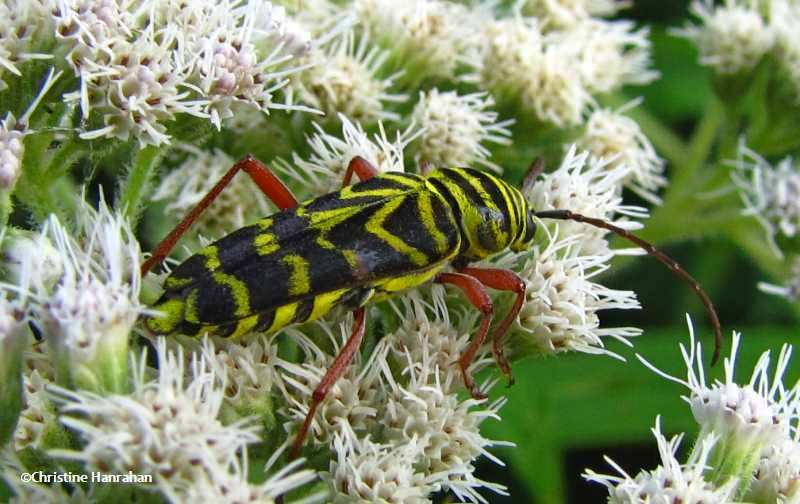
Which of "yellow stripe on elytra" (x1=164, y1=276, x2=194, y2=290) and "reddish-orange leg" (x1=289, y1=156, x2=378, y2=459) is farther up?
"yellow stripe on elytra" (x1=164, y1=276, x2=194, y2=290)

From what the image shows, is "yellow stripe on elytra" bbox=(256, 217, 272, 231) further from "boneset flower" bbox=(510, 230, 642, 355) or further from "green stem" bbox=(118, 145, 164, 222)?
"boneset flower" bbox=(510, 230, 642, 355)

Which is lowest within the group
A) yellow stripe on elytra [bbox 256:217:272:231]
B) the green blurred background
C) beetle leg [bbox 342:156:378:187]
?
the green blurred background

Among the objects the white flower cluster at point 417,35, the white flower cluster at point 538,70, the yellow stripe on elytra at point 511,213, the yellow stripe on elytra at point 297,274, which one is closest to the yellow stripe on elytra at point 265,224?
the yellow stripe on elytra at point 297,274

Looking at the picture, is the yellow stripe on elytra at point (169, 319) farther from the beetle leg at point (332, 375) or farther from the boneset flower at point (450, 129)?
the boneset flower at point (450, 129)

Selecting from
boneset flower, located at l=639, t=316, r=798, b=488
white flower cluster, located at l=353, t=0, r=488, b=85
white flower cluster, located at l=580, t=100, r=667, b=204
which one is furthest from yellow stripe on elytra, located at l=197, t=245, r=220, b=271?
white flower cluster, located at l=580, t=100, r=667, b=204

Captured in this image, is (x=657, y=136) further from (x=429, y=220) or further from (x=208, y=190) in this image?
(x=208, y=190)

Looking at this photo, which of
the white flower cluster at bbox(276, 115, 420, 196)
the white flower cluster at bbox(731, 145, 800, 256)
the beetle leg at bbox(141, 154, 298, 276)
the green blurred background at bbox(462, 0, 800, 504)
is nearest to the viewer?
the beetle leg at bbox(141, 154, 298, 276)

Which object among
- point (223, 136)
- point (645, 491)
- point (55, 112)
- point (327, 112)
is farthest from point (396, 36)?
point (645, 491)

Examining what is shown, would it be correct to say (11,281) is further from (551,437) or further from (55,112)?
(551,437)
